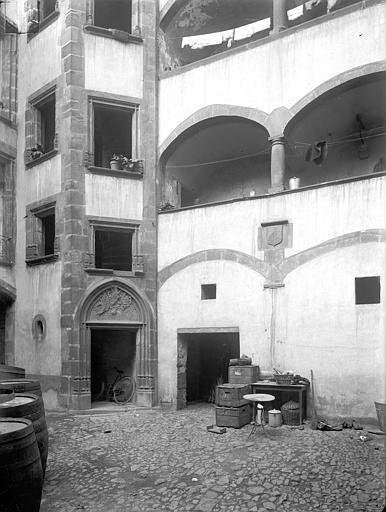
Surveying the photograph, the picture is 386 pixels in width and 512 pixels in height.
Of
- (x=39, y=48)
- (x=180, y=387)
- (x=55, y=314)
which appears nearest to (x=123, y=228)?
(x=55, y=314)

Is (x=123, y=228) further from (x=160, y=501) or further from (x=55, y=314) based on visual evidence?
(x=160, y=501)

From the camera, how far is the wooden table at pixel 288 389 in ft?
32.3

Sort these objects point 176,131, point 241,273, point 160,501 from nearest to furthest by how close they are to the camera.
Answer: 1. point 160,501
2. point 241,273
3. point 176,131

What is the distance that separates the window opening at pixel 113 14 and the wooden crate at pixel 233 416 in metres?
11.8

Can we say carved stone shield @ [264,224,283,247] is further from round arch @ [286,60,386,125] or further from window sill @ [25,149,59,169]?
window sill @ [25,149,59,169]

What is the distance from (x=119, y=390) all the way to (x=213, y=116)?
743 centimetres

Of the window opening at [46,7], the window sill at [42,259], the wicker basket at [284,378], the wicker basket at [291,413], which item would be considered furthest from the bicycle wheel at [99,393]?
the window opening at [46,7]

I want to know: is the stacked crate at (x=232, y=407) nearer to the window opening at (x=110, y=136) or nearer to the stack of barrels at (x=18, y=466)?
the stack of barrels at (x=18, y=466)

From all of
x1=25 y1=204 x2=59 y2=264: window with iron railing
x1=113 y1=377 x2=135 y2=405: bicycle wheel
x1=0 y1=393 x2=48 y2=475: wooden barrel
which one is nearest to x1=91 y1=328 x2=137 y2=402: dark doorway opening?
x1=113 y1=377 x2=135 y2=405: bicycle wheel

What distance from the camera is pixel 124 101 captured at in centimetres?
1344

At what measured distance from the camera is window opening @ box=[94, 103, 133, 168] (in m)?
15.0

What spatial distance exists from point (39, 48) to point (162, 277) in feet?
23.8

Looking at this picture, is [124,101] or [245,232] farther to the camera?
[124,101]

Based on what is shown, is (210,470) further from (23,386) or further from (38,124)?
(38,124)
